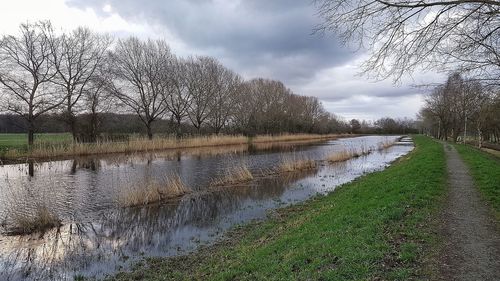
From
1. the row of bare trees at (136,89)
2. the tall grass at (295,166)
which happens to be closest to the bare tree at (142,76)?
the row of bare trees at (136,89)

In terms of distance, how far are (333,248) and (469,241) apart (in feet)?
7.48

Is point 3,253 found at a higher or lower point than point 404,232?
lower

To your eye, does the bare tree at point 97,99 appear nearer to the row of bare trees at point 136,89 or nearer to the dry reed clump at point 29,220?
the row of bare trees at point 136,89

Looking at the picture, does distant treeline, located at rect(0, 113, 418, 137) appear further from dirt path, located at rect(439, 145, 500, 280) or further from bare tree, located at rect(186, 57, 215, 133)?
dirt path, located at rect(439, 145, 500, 280)

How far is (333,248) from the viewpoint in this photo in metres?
5.78

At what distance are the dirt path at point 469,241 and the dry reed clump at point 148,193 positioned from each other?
9.85 meters

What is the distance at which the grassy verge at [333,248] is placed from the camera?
4977 millimetres

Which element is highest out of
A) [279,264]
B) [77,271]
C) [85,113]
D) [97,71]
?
[97,71]

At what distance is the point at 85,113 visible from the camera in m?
35.9

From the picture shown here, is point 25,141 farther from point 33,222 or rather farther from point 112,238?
point 112,238

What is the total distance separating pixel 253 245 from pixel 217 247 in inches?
38.6

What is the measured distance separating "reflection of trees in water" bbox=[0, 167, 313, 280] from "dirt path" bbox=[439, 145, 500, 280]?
5.85 meters

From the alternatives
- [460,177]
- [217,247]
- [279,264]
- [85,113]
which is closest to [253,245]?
[217,247]

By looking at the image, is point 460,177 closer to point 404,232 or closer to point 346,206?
point 346,206
